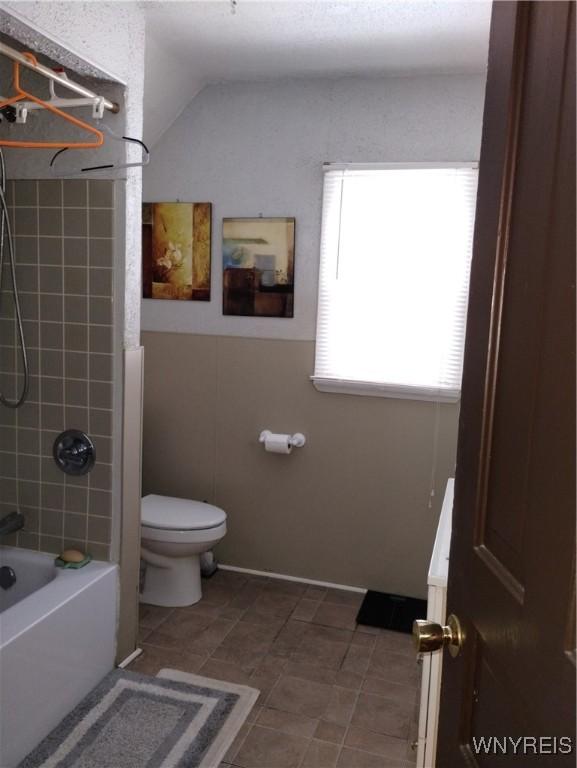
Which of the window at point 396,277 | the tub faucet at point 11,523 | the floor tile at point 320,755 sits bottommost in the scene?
the floor tile at point 320,755

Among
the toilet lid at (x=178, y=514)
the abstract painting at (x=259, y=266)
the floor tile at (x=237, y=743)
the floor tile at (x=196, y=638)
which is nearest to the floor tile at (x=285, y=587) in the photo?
the floor tile at (x=196, y=638)

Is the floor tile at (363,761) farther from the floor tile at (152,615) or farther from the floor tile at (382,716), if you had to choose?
the floor tile at (152,615)

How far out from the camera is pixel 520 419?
87cm

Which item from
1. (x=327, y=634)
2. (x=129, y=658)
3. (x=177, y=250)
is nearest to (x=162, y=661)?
(x=129, y=658)

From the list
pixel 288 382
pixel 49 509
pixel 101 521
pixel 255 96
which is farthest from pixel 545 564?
pixel 255 96

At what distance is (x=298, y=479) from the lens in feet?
11.2

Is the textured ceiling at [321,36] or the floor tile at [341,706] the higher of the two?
the textured ceiling at [321,36]

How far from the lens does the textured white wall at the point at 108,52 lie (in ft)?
6.25

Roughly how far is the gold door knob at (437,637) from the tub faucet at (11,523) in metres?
2.00

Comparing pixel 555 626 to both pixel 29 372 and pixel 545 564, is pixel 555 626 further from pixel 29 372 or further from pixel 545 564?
pixel 29 372

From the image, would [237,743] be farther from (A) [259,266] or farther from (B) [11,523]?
(A) [259,266]

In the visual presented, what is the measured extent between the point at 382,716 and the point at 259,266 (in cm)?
211

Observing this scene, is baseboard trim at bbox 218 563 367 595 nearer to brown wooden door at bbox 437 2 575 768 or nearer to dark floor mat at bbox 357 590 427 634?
dark floor mat at bbox 357 590 427 634

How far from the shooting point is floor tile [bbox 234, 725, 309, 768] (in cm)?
214
